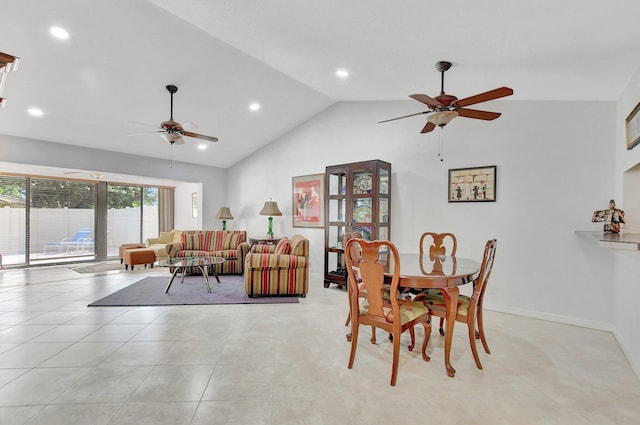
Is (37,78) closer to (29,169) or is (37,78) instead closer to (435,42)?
(29,169)

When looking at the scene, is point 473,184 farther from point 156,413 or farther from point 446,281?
point 156,413

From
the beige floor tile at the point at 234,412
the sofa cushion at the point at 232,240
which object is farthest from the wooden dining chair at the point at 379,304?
the sofa cushion at the point at 232,240

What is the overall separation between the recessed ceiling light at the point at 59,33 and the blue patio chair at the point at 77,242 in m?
5.79

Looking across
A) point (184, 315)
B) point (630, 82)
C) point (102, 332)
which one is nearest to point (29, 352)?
point (102, 332)

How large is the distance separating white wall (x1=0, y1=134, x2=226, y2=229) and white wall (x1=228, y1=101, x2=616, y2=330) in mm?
4432

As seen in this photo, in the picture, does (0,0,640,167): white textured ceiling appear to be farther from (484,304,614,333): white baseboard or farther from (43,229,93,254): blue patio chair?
(43,229,93,254): blue patio chair

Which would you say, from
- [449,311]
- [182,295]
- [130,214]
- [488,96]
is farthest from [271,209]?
[130,214]

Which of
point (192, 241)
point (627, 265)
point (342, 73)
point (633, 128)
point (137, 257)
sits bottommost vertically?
point (137, 257)

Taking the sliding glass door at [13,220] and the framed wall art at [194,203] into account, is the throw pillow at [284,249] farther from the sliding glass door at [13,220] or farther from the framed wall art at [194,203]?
the sliding glass door at [13,220]

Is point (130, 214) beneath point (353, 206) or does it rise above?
beneath

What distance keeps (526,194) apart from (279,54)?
334cm

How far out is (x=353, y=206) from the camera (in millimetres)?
4551

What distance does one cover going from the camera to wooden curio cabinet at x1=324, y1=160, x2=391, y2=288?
171 inches

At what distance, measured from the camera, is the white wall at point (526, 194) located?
3.12 metres
